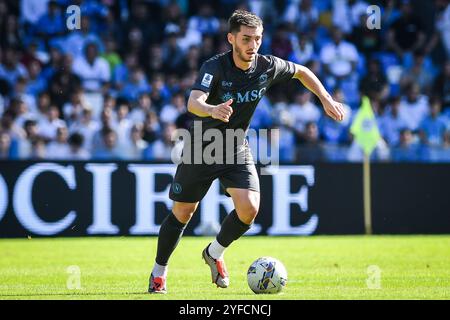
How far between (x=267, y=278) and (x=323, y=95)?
186 cm

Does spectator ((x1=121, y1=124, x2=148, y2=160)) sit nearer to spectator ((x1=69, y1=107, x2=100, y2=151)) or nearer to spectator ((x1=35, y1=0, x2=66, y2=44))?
spectator ((x1=69, y1=107, x2=100, y2=151))

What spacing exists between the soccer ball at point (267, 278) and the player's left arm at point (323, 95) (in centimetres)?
153

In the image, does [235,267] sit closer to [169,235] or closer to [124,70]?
[169,235]

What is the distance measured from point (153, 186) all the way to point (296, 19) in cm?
637

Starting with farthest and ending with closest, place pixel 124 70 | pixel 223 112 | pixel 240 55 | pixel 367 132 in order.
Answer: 1. pixel 124 70
2. pixel 367 132
3. pixel 240 55
4. pixel 223 112

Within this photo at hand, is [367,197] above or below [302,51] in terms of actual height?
below

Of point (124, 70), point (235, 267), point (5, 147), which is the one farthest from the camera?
point (124, 70)

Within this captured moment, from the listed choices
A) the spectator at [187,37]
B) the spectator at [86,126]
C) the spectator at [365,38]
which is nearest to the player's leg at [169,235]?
the spectator at [86,126]

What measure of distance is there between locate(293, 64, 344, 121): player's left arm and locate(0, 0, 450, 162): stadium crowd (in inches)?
278

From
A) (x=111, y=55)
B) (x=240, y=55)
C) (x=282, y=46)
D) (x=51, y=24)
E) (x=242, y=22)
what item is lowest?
(x=240, y=55)

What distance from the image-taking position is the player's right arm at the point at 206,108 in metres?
7.96

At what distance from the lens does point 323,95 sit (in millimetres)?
9289

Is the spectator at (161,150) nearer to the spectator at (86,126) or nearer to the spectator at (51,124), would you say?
the spectator at (86,126)

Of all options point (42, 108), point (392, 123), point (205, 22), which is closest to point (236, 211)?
point (42, 108)
